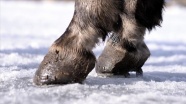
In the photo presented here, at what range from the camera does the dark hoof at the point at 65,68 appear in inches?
98.0

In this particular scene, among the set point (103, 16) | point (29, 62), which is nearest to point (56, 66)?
point (103, 16)

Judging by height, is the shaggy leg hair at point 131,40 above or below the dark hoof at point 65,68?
above

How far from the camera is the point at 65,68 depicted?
2.52m

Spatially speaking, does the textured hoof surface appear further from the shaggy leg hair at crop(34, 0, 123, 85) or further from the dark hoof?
the dark hoof

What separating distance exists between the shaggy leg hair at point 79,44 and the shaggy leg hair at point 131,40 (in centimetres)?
18

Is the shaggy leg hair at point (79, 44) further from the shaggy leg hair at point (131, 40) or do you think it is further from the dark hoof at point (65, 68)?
the shaggy leg hair at point (131, 40)

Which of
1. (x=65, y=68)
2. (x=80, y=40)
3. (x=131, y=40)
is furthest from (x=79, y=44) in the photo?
(x=131, y=40)

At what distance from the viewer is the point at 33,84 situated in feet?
8.23

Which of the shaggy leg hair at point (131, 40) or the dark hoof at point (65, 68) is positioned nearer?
the dark hoof at point (65, 68)

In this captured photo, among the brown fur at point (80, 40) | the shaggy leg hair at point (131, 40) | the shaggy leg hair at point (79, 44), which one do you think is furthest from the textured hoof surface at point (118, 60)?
the shaggy leg hair at point (79, 44)

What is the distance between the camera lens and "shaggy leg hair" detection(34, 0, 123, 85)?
2513 millimetres

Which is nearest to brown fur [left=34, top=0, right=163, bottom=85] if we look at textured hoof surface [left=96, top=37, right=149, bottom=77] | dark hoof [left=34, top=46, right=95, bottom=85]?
dark hoof [left=34, top=46, right=95, bottom=85]

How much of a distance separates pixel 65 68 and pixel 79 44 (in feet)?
0.45

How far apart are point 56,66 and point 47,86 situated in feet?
0.41
